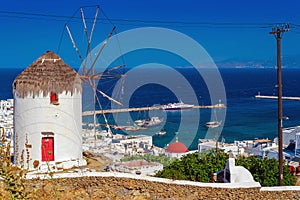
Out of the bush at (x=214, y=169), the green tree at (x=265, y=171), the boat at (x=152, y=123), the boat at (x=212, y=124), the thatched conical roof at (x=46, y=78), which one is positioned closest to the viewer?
the bush at (x=214, y=169)

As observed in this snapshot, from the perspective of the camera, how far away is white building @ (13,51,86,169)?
9406 mm

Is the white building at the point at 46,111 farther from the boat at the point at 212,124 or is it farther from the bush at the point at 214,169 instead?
the boat at the point at 212,124

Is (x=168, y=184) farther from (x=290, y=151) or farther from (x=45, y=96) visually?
(x=290, y=151)

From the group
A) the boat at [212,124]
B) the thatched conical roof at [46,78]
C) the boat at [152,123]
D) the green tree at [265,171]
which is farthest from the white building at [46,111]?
the boat at [152,123]

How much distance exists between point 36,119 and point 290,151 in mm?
15999

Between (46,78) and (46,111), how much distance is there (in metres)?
0.82

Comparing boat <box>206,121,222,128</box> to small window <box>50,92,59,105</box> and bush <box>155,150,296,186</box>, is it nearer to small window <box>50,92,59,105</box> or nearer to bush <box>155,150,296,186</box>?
bush <box>155,150,296,186</box>

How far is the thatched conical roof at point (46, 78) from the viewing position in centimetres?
939

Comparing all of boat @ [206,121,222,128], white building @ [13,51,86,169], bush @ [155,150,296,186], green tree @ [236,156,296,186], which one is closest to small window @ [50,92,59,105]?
white building @ [13,51,86,169]

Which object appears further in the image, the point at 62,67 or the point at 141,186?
the point at 62,67

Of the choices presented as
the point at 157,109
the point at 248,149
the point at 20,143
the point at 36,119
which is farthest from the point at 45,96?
the point at 157,109

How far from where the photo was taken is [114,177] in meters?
6.84

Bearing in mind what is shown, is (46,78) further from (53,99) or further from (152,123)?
(152,123)

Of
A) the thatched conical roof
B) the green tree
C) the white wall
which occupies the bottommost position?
the green tree
